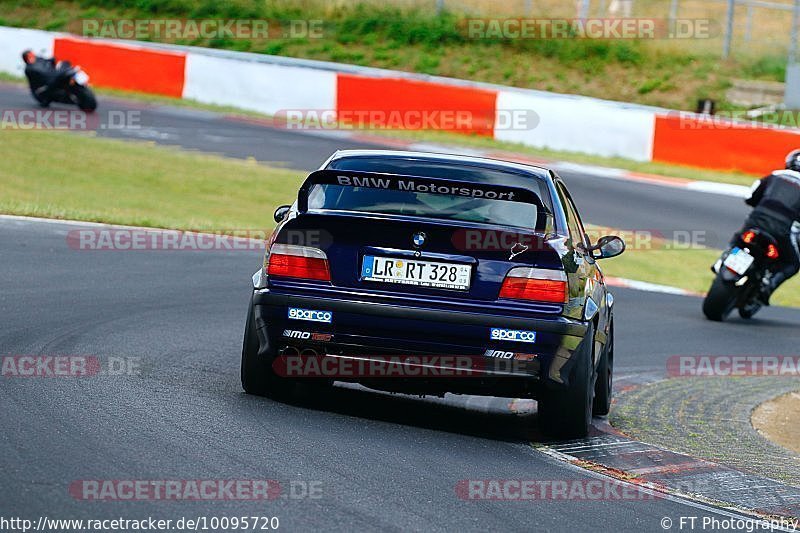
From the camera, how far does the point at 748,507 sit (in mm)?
6348

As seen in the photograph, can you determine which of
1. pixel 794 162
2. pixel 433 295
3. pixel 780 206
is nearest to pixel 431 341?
pixel 433 295

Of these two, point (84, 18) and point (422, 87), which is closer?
point (422, 87)

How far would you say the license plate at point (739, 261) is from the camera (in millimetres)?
13523

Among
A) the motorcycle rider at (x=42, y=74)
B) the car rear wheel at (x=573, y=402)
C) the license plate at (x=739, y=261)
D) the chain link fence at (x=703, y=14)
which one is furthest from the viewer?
the chain link fence at (x=703, y=14)

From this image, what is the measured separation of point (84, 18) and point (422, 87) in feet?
41.4

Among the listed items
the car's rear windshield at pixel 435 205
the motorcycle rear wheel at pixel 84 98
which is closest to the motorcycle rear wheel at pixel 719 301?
the car's rear windshield at pixel 435 205

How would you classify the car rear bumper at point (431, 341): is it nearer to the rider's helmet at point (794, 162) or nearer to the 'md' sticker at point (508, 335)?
the 'md' sticker at point (508, 335)

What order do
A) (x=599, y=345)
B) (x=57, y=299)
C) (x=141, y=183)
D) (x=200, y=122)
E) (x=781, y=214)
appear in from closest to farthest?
(x=599, y=345) < (x=57, y=299) < (x=781, y=214) < (x=141, y=183) < (x=200, y=122)

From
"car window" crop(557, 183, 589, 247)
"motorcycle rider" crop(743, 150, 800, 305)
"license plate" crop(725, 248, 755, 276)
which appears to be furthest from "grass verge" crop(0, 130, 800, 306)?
"car window" crop(557, 183, 589, 247)

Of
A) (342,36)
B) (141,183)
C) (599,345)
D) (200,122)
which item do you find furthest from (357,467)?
(342,36)

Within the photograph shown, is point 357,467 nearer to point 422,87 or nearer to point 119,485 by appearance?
point 119,485

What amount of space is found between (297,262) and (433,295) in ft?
2.35

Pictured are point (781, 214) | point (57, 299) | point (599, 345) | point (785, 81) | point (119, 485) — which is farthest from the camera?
point (785, 81)

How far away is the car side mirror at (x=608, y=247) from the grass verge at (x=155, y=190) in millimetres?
7659
